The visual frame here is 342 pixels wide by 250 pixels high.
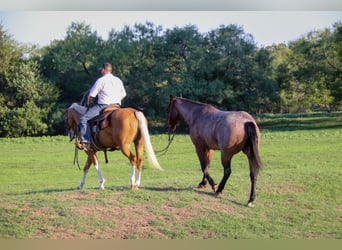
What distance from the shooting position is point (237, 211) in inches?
264

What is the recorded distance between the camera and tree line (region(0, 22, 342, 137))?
1081cm

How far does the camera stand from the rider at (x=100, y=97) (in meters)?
7.54

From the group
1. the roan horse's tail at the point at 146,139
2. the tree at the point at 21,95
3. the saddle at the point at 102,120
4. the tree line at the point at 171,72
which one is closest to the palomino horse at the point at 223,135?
the roan horse's tail at the point at 146,139

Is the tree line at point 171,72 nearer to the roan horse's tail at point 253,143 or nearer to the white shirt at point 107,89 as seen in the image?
the white shirt at point 107,89

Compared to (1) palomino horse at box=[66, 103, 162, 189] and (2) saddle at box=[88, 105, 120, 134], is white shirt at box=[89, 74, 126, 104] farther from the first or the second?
(1) palomino horse at box=[66, 103, 162, 189]

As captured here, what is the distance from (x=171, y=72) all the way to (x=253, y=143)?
5530 millimetres

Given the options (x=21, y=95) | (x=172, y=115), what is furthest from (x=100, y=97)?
(x=21, y=95)

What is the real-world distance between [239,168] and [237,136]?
355cm

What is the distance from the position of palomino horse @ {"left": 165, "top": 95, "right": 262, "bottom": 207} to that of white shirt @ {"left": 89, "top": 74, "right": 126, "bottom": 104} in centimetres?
113

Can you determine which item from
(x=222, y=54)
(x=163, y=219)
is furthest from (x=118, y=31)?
(x=163, y=219)

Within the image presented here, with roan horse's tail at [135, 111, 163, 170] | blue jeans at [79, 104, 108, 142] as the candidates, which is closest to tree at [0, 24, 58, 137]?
blue jeans at [79, 104, 108, 142]

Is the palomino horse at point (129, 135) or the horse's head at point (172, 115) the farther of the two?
the horse's head at point (172, 115)

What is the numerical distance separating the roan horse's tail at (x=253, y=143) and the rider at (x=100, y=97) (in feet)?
7.54

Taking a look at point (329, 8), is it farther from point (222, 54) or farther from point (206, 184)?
point (222, 54)
